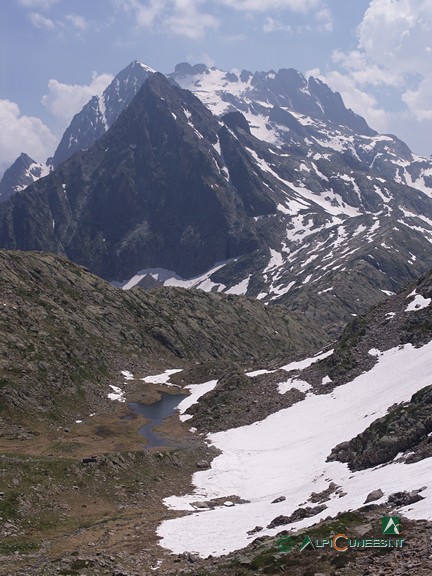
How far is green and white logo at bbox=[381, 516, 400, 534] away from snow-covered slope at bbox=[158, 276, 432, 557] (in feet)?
4.23

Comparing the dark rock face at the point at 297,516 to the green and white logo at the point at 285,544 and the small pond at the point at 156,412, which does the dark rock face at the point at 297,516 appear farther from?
the small pond at the point at 156,412

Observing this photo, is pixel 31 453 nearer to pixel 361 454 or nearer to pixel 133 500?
pixel 133 500

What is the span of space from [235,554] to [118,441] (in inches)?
1952

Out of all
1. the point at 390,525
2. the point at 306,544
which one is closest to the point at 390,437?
the point at 390,525

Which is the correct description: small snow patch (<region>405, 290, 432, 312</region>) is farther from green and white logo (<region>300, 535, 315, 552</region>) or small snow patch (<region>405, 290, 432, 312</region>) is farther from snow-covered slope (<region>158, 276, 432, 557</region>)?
green and white logo (<region>300, 535, 315, 552</region>)

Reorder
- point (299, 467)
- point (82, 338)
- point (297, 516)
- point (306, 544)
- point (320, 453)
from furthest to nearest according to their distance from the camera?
point (82, 338) < point (320, 453) < point (299, 467) < point (297, 516) < point (306, 544)

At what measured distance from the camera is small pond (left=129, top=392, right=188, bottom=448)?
287 feet

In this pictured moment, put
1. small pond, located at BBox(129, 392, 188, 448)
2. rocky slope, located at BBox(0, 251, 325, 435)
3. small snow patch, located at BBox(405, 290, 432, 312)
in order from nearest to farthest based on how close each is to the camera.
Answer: small pond, located at BBox(129, 392, 188, 448) → small snow patch, located at BBox(405, 290, 432, 312) → rocky slope, located at BBox(0, 251, 325, 435)

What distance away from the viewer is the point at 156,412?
10700 cm

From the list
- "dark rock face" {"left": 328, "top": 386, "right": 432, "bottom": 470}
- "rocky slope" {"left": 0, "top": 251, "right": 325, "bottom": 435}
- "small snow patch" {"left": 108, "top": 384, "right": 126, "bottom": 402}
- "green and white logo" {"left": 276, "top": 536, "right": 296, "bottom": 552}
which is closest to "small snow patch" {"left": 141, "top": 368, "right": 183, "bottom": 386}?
"rocky slope" {"left": 0, "top": 251, "right": 325, "bottom": 435}

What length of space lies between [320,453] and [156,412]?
46.8 metres

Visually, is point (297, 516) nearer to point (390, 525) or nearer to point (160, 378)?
point (390, 525)

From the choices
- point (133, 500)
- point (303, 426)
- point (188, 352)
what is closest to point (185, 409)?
point (303, 426)

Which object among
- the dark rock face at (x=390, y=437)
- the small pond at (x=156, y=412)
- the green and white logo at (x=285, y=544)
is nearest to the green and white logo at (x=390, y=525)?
the green and white logo at (x=285, y=544)
